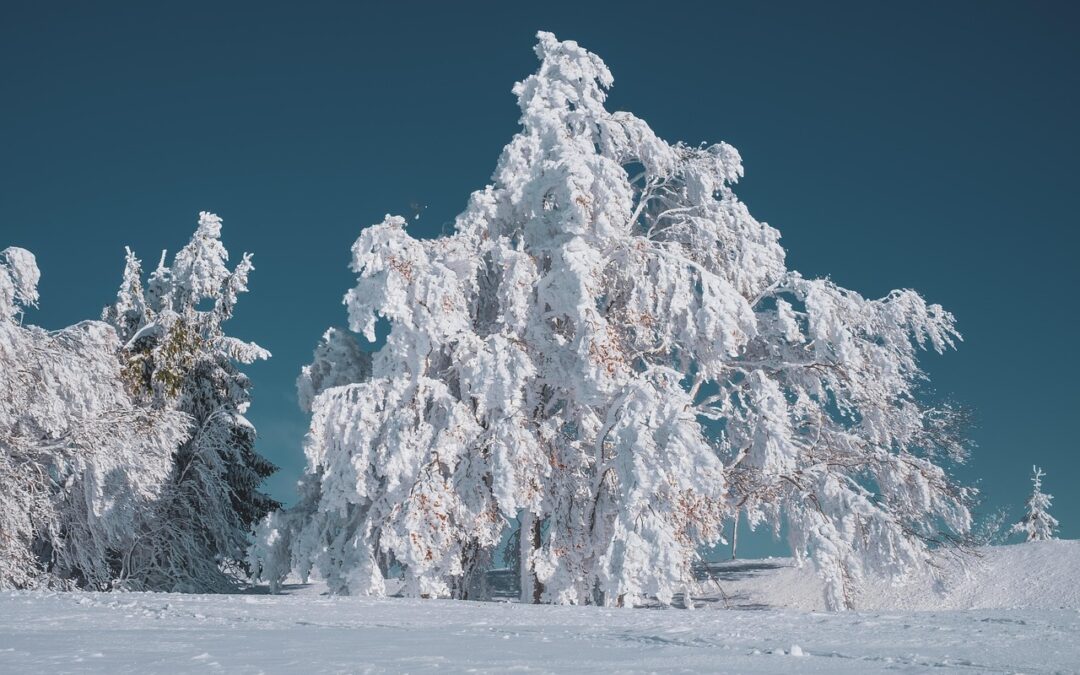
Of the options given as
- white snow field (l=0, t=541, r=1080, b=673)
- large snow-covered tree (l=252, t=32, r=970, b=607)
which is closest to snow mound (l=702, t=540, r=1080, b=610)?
large snow-covered tree (l=252, t=32, r=970, b=607)

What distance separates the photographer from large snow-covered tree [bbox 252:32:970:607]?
15148 millimetres

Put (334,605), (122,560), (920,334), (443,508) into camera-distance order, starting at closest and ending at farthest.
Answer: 1. (334,605)
2. (443,508)
3. (920,334)
4. (122,560)

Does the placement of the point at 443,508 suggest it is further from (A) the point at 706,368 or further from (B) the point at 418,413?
(A) the point at 706,368

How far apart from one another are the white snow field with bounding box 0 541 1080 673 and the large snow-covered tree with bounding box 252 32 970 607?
5750 mm

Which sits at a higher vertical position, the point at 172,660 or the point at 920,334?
the point at 920,334

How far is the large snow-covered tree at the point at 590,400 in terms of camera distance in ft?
49.7

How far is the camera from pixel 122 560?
20688mm

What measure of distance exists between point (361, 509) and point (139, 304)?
31.7 feet

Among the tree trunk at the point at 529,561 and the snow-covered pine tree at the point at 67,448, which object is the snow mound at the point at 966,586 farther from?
the snow-covered pine tree at the point at 67,448

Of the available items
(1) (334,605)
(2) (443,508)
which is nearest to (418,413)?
(2) (443,508)

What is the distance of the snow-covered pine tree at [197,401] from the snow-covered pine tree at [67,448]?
0.83m

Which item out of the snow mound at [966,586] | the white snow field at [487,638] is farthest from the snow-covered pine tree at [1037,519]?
the white snow field at [487,638]

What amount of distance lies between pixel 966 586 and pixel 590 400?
A: 31.5 feet

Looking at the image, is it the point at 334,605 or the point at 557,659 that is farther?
the point at 334,605
